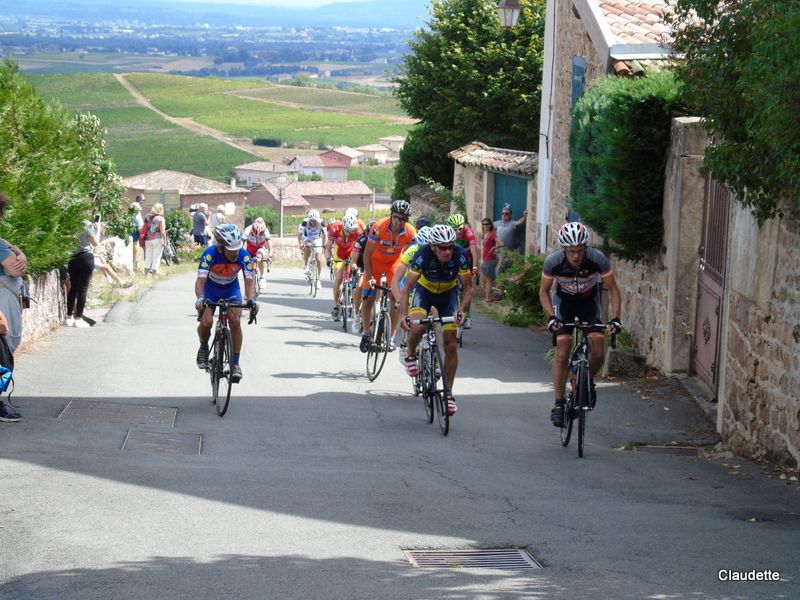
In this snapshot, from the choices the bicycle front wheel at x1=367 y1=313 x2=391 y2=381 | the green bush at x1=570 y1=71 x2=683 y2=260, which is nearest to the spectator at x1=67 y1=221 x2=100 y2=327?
the bicycle front wheel at x1=367 y1=313 x2=391 y2=381

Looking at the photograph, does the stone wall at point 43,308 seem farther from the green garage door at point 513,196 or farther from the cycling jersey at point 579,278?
the green garage door at point 513,196

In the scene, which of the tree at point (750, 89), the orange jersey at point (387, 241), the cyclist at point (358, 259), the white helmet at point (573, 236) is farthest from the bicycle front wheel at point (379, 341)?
the tree at point (750, 89)

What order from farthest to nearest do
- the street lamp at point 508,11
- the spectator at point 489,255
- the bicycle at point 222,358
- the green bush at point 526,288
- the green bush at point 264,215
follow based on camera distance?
the green bush at point 264,215
the street lamp at point 508,11
the spectator at point 489,255
the green bush at point 526,288
the bicycle at point 222,358

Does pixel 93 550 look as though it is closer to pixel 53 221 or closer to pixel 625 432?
pixel 625 432

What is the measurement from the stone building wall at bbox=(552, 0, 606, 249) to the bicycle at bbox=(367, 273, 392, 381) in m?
7.38

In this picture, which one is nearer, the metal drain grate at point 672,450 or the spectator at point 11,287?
the spectator at point 11,287

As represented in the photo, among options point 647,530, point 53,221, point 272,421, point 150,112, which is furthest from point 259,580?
point 150,112

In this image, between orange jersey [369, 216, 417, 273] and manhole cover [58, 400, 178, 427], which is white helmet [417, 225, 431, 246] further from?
manhole cover [58, 400, 178, 427]

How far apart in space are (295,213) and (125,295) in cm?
9728

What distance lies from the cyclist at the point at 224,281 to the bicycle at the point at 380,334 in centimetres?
222

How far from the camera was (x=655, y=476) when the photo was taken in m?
9.00

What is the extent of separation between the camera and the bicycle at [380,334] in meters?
13.2

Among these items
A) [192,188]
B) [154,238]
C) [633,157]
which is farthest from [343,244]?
[192,188]

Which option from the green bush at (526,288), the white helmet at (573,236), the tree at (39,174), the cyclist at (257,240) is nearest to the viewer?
the white helmet at (573,236)
